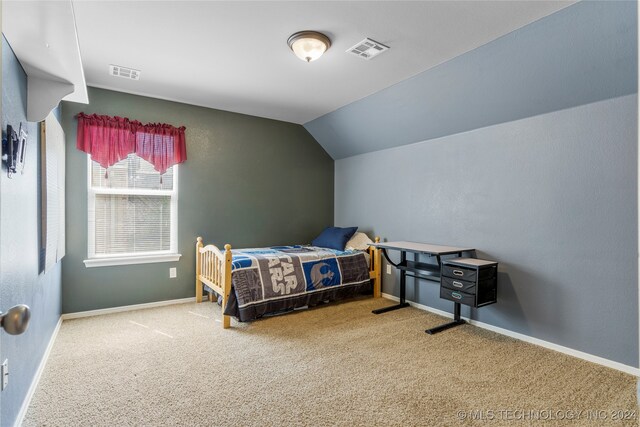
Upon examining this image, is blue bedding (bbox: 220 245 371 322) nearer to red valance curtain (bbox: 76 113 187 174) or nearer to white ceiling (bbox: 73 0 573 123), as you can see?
red valance curtain (bbox: 76 113 187 174)

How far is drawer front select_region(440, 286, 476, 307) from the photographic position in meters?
3.05

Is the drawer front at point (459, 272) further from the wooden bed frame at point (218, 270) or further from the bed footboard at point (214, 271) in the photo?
the bed footboard at point (214, 271)

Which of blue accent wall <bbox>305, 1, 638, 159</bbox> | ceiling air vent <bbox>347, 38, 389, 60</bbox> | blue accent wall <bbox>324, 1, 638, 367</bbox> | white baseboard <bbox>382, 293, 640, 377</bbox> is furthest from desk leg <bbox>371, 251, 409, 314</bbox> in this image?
ceiling air vent <bbox>347, 38, 389, 60</bbox>

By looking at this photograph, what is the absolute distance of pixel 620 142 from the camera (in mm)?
2557

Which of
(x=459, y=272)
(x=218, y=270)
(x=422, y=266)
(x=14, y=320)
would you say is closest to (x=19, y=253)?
(x=14, y=320)

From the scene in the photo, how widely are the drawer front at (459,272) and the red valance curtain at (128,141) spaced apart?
3061 millimetres

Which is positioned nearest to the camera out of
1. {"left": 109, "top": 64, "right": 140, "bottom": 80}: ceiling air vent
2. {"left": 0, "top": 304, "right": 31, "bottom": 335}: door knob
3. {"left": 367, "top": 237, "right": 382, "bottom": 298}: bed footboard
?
{"left": 0, "top": 304, "right": 31, "bottom": 335}: door knob

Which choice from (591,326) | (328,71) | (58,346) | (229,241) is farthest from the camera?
(229,241)

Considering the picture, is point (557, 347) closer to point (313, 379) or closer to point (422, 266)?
point (422, 266)

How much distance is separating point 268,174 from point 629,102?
3.68m

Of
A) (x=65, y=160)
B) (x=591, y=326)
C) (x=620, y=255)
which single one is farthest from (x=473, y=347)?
(x=65, y=160)

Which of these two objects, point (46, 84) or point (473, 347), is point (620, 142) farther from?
point (46, 84)

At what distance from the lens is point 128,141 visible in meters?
3.82

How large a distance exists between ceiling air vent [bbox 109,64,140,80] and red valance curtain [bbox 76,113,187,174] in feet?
1.83
